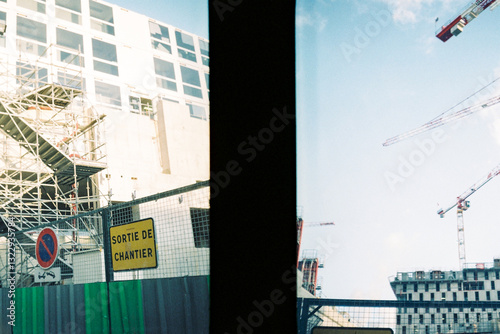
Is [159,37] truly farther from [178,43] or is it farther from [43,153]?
[43,153]

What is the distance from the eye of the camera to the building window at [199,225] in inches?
143

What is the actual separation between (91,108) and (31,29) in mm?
5162

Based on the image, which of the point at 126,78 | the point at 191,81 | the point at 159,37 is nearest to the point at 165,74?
the point at 191,81

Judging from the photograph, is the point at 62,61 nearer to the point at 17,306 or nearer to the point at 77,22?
the point at 77,22

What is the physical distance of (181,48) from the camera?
2844 centimetres

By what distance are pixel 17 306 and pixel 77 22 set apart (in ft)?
65.5

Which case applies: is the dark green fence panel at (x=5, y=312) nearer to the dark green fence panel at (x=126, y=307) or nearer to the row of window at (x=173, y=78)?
the dark green fence panel at (x=126, y=307)

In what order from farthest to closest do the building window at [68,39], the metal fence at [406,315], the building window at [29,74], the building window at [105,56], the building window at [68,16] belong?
1. the building window at [105,56]
2. the building window at [68,16]
3. the building window at [68,39]
4. the building window at [29,74]
5. the metal fence at [406,315]

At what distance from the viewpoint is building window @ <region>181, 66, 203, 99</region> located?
91.9 feet

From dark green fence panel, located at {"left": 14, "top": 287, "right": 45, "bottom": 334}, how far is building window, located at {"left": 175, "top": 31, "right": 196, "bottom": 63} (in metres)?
23.5

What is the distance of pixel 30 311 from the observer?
242 inches

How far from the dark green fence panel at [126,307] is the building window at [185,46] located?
83.0 feet

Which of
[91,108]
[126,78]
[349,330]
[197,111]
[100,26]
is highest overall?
[100,26]

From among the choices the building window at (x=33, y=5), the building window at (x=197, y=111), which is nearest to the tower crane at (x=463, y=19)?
the building window at (x=33, y=5)
